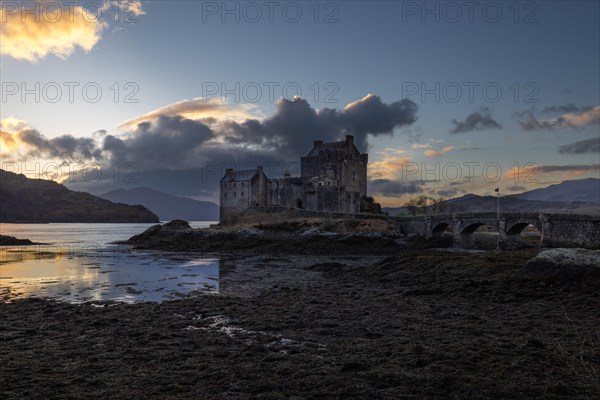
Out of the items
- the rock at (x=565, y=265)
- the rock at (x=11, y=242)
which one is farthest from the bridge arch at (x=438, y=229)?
the rock at (x=11, y=242)

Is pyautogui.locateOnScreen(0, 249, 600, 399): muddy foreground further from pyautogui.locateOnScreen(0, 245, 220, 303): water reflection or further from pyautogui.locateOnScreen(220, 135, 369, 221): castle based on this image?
pyautogui.locateOnScreen(220, 135, 369, 221): castle

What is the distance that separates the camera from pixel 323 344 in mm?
10164

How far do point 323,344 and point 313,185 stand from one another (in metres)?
57.7

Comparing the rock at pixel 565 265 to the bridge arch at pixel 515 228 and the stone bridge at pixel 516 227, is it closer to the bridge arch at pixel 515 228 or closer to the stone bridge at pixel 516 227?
the stone bridge at pixel 516 227

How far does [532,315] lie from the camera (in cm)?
1263

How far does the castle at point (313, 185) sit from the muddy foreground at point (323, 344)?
46906 mm

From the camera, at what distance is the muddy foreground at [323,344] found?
7176 millimetres

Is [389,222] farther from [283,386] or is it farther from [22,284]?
[283,386]

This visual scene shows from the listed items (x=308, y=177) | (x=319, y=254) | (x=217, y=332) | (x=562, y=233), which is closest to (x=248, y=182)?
(x=308, y=177)

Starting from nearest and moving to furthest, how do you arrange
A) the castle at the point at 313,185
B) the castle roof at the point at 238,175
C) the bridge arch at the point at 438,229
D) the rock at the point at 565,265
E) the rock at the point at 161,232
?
the rock at the point at 565,265
the bridge arch at the point at 438,229
the rock at the point at 161,232
the castle at the point at 313,185
the castle roof at the point at 238,175

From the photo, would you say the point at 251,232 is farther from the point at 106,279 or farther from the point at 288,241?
the point at 106,279

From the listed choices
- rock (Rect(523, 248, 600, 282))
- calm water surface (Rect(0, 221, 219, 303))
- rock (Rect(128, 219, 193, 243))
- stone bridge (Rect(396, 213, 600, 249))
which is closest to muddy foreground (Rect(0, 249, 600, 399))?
rock (Rect(523, 248, 600, 282))

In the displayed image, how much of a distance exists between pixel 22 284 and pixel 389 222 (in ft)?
136

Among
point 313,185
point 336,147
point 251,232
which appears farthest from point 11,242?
point 336,147
